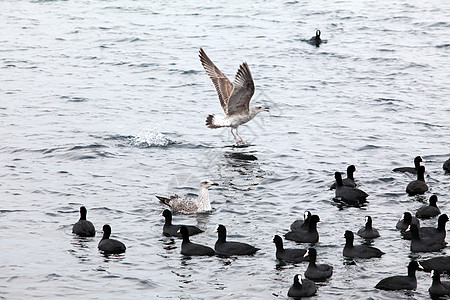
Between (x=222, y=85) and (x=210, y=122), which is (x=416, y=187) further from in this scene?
(x=222, y=85)

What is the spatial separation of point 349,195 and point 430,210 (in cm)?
190

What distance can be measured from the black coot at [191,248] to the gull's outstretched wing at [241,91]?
277 inches

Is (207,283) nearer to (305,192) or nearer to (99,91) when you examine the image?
(305,192)

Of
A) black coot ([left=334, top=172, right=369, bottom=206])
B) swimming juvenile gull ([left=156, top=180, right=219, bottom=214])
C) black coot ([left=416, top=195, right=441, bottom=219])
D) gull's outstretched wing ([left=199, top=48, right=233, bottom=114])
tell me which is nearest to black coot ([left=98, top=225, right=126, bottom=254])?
swimming juvenile gull ([left=156, top=180, right=219, bottom=214])

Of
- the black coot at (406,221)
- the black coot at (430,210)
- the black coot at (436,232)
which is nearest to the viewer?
the black coot at (436,232)

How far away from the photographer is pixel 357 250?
582 inches

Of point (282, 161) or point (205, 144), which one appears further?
point (205, 144)

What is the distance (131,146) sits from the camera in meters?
22.8

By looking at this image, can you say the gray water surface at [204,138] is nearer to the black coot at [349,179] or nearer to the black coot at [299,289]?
the black coot at [349,179]

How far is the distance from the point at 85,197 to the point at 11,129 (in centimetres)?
677

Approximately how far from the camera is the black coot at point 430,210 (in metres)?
16.9

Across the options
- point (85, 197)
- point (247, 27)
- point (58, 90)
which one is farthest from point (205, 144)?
point (247, 27)

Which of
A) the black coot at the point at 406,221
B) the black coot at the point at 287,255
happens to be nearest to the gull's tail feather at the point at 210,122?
the black coot at the point at 406,221

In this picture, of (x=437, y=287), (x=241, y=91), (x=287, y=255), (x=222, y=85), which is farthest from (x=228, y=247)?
(x=222, y=85)
